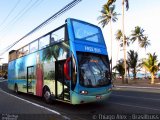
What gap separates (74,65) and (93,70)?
1.01 metres

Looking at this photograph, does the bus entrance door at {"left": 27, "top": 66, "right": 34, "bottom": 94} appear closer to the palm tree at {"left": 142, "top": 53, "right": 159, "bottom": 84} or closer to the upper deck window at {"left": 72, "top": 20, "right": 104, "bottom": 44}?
the upper deck window at {"left": 72, "top": 20, "right": 104, "bottom": 44}

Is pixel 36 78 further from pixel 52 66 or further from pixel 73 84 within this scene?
pixel 73 84

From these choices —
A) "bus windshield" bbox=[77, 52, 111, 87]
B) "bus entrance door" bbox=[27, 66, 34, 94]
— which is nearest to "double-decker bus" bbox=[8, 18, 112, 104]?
"bus windshield" bbox=[77, 52, 111, 87]

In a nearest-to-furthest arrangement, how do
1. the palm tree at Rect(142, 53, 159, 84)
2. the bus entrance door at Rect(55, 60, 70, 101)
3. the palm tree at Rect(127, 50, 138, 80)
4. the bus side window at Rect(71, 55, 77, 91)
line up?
the bus side window at Rect(71, 55, 77, 91) < the bus entrance door at Rect(55, 60, 70, 101) < the palm tree at Rect(142, 53, 159, 84) < the palm tree at Rect(127, 50, 138, 80)

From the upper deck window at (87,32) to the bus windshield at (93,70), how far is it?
933 mm

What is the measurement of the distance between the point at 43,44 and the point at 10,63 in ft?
33.3

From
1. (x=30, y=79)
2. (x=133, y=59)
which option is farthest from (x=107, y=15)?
(x=30, y=79)

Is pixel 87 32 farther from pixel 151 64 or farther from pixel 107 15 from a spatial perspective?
pixel 107 15

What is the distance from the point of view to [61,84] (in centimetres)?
1315

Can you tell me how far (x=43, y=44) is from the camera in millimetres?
15969

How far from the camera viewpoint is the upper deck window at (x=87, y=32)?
1293cm

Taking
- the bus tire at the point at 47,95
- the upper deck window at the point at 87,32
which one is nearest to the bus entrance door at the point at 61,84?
the bus tire at the point at 47,95

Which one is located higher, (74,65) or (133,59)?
(133,59)

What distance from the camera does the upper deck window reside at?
12.9 meters
